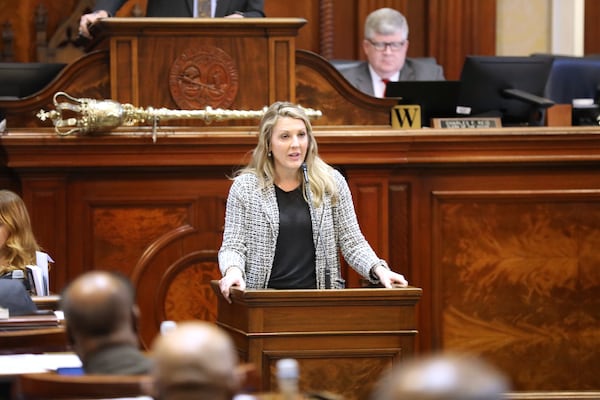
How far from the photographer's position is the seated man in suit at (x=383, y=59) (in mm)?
8086

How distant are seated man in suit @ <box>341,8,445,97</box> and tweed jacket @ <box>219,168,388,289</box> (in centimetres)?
273

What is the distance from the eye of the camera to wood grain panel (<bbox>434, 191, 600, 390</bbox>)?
6.10 meters

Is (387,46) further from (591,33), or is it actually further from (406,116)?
(591,33)

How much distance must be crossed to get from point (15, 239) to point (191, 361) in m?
3.17

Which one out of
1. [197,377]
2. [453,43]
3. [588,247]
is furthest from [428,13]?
[197,377]

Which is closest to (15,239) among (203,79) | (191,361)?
(203,79)

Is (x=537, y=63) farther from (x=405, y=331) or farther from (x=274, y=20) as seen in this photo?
(x=405, y=331)

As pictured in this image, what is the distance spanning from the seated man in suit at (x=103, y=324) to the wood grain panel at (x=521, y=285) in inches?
134

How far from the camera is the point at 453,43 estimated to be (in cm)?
958

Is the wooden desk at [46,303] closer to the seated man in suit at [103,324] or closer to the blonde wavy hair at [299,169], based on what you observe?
the blonde wavy hair at [299,169]

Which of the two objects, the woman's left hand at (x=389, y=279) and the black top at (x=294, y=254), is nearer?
the woman's left hand at (x=389, y=279)

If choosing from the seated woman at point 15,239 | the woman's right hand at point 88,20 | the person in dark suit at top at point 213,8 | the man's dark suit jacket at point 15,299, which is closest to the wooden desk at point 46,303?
the man's dark suit jacket at point 15,299

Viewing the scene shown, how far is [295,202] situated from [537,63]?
2.48m

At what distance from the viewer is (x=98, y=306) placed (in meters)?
2.80
